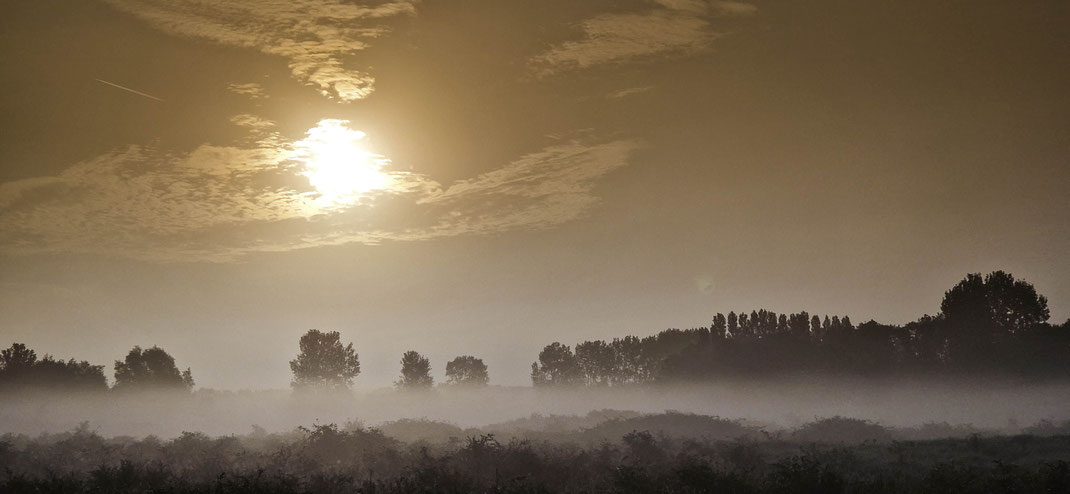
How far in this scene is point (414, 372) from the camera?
126 m

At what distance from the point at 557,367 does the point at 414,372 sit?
32256 millimetres

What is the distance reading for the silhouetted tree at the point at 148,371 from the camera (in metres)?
100

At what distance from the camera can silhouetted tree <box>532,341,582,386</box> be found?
139 m

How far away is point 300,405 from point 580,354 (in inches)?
2288

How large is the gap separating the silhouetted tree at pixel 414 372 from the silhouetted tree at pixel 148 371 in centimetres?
3874

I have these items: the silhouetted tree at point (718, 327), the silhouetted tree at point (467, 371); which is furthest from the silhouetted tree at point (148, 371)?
the silhouetted tree at point (718, 327)

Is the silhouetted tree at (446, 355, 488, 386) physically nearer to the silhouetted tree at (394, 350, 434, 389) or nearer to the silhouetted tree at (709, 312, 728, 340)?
the silhouetted tree at (394, 350, 434, 389)

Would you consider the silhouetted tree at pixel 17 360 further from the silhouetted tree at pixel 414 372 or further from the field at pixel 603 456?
the silhouetted tree at pixel 414 372

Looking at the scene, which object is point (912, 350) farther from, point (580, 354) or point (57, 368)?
point (57, 368)

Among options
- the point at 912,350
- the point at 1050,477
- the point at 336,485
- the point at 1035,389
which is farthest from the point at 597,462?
the point at 912,350

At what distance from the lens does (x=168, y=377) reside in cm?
10231

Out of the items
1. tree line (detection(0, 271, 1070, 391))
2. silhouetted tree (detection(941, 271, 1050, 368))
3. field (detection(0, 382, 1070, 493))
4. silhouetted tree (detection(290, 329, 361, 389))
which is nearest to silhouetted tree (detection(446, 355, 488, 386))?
tree line (detection(0, 271, 1070, 391))

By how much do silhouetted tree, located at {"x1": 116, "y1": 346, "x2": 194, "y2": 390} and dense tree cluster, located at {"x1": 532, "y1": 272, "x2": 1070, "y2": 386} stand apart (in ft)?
268

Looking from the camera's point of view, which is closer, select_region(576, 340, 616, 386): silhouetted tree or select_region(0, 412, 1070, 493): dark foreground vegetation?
select_region(0, 412, 1070, 493): dark foreground vegetation
